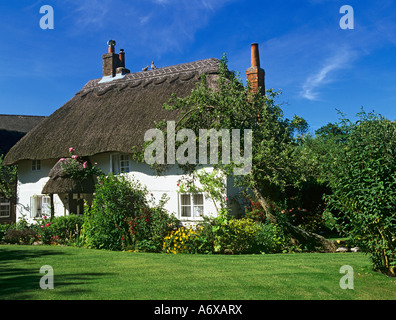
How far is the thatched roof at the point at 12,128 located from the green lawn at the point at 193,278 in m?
20.2

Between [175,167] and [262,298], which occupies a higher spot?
[175,167]

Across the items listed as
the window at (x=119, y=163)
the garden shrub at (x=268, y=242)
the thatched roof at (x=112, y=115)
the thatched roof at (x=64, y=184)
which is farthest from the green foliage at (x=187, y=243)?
the thatched roof at (x=64, y=184)

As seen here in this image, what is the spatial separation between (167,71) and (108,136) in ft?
15.2

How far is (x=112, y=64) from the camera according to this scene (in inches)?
869

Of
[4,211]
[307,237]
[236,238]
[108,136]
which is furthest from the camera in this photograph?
[4,211]

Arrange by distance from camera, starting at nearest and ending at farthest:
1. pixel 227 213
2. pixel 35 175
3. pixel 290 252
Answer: pixel 290 252
pixel 227 213
pixel 35 175

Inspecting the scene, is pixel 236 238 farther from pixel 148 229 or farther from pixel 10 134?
pixel 10 134

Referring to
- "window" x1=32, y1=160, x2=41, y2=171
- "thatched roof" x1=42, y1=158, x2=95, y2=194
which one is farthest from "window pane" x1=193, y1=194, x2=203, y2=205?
"window" x1=32, y1=160, x2=41, y2=171

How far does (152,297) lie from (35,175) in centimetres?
1594

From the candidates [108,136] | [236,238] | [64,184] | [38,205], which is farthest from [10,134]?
[236,238]

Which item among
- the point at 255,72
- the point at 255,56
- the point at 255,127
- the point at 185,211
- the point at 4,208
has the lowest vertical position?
the point at 4,208
